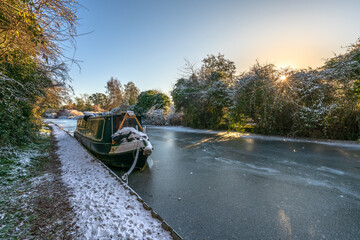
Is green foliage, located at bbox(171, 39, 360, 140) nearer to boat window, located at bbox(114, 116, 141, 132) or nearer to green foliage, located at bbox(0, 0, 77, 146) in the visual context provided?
boat window, located at bbox(114, 116, 141, 132)

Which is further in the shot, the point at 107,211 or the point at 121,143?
the point at 121,143

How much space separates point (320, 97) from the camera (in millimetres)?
9000

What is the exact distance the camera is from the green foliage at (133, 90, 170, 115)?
28.6 metres

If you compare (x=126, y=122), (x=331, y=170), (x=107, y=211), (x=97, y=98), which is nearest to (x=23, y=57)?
(x=126, y=122)

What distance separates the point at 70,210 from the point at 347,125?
13.0m

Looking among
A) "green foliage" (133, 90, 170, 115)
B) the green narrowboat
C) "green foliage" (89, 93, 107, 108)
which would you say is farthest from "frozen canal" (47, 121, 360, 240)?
"green foliage" (89, 93, 107, 108)

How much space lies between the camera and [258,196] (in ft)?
10.8

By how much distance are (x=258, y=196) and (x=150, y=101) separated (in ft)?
92.8

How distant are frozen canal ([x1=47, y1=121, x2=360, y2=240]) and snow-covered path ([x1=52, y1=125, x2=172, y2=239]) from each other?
0.43 m

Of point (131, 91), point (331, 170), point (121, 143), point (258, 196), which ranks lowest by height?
point (258, 196)

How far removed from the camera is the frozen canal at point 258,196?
7.61 feet

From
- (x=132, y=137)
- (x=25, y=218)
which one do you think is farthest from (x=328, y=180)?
(x=25, y=218)

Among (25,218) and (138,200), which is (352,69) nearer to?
(138,200)

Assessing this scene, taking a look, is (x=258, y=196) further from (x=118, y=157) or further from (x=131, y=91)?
(x=131, y=91)
